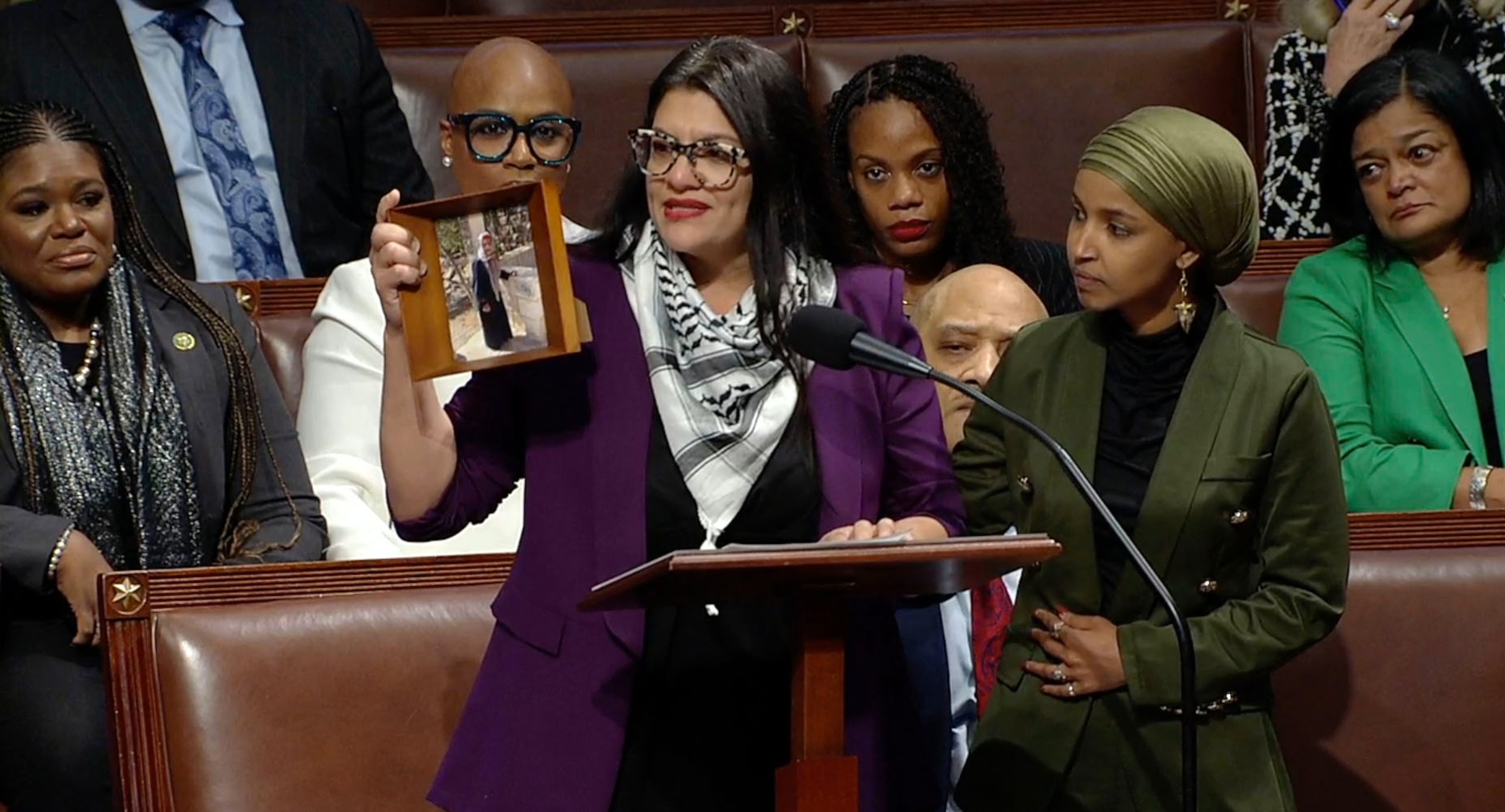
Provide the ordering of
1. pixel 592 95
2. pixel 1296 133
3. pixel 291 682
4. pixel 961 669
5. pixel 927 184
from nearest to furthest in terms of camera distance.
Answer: pixel 291 682
pixel 961 669
pixel 927 184
pixel 1296 133
pixel 592 95

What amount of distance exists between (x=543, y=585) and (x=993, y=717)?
0.41 m

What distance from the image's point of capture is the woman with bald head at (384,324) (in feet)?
8.40

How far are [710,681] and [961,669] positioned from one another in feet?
1.83

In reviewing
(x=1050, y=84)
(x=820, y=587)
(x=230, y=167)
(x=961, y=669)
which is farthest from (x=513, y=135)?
(x=820, y=587)

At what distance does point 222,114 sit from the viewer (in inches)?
124

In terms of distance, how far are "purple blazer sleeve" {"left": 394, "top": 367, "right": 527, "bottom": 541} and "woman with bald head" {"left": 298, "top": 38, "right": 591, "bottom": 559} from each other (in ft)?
2.32

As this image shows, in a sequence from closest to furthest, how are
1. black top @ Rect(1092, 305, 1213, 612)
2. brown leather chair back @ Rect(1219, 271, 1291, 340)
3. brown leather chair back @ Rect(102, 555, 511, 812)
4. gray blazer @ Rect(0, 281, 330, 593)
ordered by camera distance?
black top @ Rect(1092, 305, 1213, 612) < brown leather chair back @ Rect(102, 555, 511, 812) < gray blazer @ Rect(0, 281, 330, 593) < brown leather chair back @ Rect(1219, 271, 1291, 340)

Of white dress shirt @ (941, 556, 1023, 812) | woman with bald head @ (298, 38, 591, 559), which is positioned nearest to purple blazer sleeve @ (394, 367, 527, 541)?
white dress shirt @ (941, 556, 1023, 812)

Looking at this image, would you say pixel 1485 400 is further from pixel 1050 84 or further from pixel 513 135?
pixel 513 135

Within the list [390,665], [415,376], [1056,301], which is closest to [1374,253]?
[1056,301]

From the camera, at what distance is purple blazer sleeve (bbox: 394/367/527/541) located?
1.66m

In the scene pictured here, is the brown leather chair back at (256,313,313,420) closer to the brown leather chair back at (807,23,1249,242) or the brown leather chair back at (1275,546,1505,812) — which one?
the brown leather chair back at (807,23,1249,242)

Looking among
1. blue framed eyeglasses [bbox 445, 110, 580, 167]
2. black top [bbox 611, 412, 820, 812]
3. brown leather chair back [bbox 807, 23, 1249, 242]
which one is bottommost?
black top [bbox 611, 412, 820, 812]

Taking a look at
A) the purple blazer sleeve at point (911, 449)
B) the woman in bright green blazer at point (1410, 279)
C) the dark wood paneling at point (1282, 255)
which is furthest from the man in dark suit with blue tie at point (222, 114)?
the purple blazer sleeve at point (911, 449)
